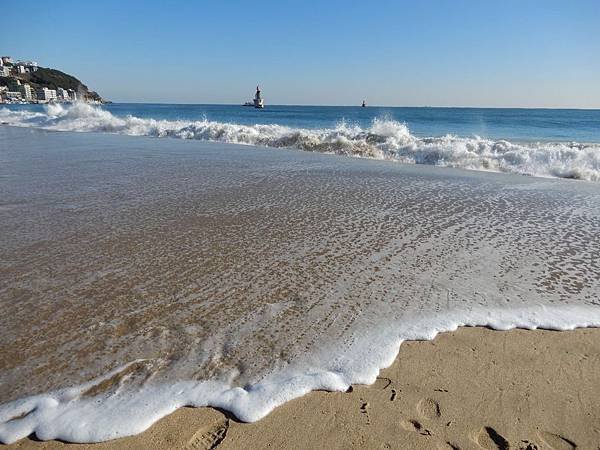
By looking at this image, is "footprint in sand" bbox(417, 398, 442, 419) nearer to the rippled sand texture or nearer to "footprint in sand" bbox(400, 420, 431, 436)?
"footprint in sand" bbox(400, 420, 431, 436)

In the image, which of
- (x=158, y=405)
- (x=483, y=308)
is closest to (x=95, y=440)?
(x=158, y=405)

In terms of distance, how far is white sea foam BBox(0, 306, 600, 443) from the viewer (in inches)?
83.1

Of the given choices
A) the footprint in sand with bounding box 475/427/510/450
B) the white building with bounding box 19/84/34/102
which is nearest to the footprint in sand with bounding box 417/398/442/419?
the footprint in sand with bounding box 475/427/510/450

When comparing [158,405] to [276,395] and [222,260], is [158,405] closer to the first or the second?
[276,395]

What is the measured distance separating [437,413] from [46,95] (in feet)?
485

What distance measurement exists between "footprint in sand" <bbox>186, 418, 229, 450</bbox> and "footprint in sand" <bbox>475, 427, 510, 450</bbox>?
4.27ft

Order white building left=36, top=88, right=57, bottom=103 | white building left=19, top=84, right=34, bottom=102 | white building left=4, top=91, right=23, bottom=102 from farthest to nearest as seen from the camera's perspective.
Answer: white building left=36, top=88, right=57, bottom=103 → white building left=19, top=84, right=34, bottom=102 → white building left=4, top=91, right=23, bottom=102

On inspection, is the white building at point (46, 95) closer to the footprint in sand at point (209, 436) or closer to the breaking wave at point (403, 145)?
the breaking wave at point (403, 145)

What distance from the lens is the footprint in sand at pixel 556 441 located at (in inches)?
81.4

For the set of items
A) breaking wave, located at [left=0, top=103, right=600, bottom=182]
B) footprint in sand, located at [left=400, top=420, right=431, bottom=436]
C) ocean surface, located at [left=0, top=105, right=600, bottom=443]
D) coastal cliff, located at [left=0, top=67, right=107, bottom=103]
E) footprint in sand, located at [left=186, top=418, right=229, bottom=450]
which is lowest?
footprint in sand, located at [left=186, top=418, right=229, bottom=450]

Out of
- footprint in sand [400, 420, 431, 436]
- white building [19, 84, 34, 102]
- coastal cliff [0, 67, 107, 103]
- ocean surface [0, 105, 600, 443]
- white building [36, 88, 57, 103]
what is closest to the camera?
footprint in sand [400, 420, 431, 436]

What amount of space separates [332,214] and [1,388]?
14.9 feet

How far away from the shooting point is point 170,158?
12117mm

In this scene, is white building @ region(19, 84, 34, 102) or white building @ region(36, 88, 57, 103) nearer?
white building @ region(19, 84, 34, 102)
